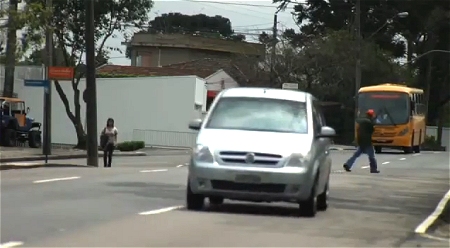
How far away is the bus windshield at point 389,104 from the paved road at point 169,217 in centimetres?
2720

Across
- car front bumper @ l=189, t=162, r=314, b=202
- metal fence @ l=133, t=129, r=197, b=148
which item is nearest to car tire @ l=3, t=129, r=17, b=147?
metal fence @ l=133, t=129, r=197, b=148

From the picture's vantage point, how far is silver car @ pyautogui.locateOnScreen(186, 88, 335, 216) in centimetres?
1437

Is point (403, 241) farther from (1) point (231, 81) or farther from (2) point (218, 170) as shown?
(1) point (231, 81)

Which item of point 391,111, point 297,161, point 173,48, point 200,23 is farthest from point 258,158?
point 200,23

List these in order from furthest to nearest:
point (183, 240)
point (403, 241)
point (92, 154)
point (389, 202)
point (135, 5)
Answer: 1. point (135, 5)
2. point (92, 154)
3. point (389, 202)
4. point (403, 241)
5. point (183, 240)

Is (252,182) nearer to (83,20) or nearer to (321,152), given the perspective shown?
(321,152)

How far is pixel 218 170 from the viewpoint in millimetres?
14359

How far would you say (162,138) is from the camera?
2308 inches

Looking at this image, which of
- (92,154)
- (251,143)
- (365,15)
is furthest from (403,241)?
(365,15)

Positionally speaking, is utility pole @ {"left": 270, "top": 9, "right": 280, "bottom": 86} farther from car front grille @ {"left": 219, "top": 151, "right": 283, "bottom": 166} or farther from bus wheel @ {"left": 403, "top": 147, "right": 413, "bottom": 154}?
car front grille @ {"left": 219, "top": 151, "right": 283, "bottom": 166}

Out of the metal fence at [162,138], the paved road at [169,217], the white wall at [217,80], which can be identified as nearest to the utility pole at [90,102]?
the paved road at [169,217]

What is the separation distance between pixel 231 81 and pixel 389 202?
54959 millimetres

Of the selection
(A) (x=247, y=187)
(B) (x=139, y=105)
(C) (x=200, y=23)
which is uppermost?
(C) (x=200, y=23)

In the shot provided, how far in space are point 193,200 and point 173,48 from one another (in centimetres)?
7717
